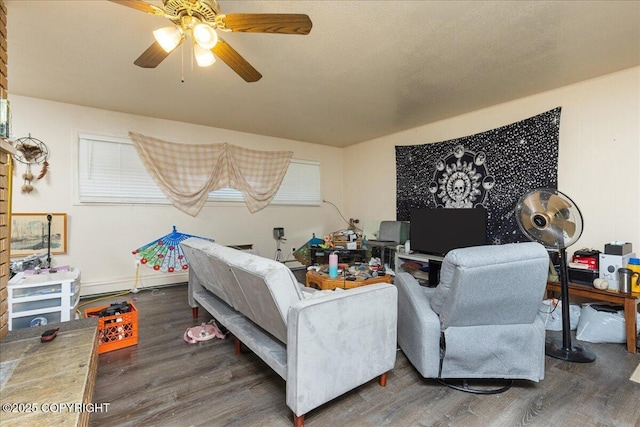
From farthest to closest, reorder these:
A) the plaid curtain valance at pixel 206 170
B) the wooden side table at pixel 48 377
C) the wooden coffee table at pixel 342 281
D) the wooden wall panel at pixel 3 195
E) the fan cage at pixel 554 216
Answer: the plaid curtain valance at pixel 206 170 → the wooden coffee table at pixel 342 281 → the fan cage at pixel 554 216 → the wooden wall panel at pixel 3 195 → the wooden side table at pixel 48 377

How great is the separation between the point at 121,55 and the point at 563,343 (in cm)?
416

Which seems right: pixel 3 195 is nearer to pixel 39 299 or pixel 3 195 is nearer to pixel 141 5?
pixel 39 299

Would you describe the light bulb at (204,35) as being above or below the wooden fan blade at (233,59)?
below

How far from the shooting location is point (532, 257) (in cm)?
152

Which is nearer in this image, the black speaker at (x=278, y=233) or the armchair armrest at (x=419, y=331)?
the armchair armrest at (x=419, y=331)

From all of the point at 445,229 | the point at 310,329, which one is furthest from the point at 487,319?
the point at 445,229

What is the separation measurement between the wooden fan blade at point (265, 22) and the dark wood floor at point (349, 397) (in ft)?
6.89

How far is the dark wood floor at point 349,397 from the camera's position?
4.87ft

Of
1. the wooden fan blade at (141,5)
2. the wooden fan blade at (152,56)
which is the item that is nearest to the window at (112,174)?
the wooden fan blade at (152,56)

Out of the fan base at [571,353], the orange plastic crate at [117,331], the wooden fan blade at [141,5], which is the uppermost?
the wooden fan blade at [141,5]

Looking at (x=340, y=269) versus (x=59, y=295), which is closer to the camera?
(x=59, y=295)

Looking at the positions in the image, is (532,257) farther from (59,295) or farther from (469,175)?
(59,295)

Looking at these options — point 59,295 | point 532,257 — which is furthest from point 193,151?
point 532,257

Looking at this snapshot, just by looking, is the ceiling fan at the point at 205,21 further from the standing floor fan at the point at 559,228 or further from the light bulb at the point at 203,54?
the standing floor fan at the point at 559,228
